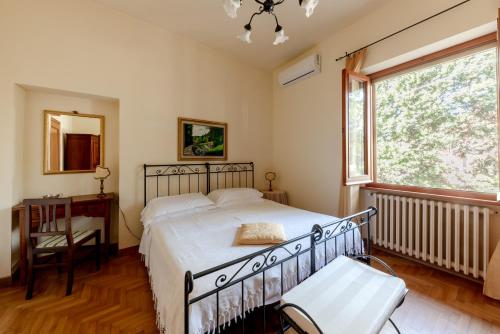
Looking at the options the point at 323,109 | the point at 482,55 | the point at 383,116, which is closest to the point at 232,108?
the point at 323,109

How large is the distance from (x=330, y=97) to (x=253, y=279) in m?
2.70

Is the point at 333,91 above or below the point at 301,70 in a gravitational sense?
below

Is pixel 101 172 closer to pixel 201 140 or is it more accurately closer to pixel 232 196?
pixel 201 140

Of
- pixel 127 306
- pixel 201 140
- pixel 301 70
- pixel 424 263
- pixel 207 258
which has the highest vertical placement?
pixel 301 70

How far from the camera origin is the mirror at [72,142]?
2.48 meters

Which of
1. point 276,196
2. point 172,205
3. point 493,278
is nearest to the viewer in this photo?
point 493,278

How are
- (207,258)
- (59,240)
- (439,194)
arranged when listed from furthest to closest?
(439,194)
(59,240)
(207,258)

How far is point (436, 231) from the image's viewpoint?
229 cm

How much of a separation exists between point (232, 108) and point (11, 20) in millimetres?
2615

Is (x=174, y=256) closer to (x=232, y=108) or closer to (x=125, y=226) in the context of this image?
(x=125, y=226)

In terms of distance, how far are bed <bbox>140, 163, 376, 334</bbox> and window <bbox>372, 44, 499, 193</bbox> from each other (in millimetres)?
974

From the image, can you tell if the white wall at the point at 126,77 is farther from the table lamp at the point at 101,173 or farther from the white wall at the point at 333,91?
the white wall at the point at 333,91

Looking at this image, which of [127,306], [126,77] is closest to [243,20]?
[126,77]

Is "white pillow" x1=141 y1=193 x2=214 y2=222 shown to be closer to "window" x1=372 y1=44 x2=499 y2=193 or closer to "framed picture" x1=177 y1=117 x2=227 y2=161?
"framed picture" x1=177 y1=117 x2=227 y2=161
